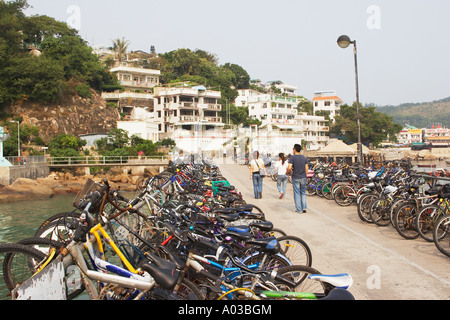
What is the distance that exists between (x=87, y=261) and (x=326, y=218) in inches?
248

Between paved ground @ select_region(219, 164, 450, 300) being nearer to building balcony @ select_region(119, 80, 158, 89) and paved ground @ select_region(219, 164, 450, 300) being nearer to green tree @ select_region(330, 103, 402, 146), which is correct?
green tree @ select_region(330, 103, 402, 146)

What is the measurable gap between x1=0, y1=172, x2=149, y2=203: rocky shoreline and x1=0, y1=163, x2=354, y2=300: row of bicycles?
21.3 metres

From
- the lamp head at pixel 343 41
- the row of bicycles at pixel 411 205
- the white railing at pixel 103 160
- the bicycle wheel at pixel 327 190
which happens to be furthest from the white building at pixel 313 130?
the row of bicycles at pixel 411 205

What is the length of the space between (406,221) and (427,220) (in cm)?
36

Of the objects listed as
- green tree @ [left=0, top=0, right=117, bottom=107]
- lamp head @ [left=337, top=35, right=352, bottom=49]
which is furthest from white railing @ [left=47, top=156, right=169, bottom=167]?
lamp head @ [left=337, top=35, right=352, bottom=49]

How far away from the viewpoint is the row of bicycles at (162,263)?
2826 mm

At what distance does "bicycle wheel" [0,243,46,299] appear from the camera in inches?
140

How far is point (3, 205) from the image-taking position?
24469 millimetres

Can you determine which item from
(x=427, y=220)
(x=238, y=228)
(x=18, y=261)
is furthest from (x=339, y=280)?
(x=427, y=220)

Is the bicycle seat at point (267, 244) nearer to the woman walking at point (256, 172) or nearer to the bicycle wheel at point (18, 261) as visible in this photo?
the bicycle wheel at point (18, 261)

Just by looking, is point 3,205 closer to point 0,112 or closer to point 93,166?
point 93,166

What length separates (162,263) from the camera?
108 inches

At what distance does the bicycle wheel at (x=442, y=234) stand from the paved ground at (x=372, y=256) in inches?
6.2
